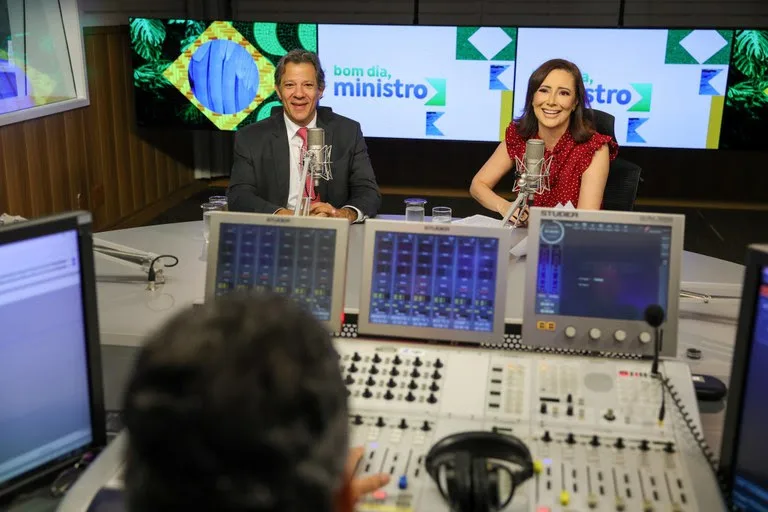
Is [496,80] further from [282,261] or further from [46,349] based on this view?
[46,349]

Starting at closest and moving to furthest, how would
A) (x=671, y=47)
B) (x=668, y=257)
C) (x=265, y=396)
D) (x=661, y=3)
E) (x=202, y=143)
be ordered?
(x=265, y=396) → (x=668, y=257) → (x=671, y=47) → (x=661, y=3) → (x=202, y=143)

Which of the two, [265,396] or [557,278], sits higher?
[265,396]

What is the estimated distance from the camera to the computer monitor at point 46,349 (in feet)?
3.70

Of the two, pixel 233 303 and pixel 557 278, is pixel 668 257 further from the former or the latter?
pixel 233 303

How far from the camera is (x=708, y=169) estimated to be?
6016 mm

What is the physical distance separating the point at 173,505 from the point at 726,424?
36.1 inches

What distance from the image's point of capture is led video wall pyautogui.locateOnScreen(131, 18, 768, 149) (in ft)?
17.2

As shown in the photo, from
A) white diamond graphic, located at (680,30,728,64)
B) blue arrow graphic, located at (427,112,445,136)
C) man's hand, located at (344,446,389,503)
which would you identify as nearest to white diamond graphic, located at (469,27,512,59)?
blue arrow graphic, located at (427,112,445,136)

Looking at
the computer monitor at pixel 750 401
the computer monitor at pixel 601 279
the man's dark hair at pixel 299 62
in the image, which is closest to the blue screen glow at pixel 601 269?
the computer monitor at pixel 601 279

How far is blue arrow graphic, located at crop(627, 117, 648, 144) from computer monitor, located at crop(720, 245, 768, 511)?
14.9 feet

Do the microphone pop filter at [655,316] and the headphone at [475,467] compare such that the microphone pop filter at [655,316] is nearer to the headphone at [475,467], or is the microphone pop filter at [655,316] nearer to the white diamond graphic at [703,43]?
the headphone at [475,467]

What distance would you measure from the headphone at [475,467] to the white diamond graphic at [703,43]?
15.5 ft

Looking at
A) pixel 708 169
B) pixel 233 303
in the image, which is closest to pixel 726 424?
pixel 233 303

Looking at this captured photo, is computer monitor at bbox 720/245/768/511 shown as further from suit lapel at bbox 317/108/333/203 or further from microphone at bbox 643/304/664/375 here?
suit lapel at bbox 317/108/333/203
